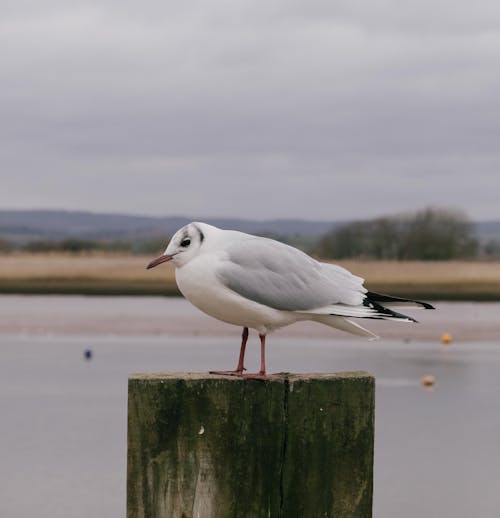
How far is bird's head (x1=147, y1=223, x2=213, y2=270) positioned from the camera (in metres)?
4.43

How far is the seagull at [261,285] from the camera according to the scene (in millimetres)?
4477

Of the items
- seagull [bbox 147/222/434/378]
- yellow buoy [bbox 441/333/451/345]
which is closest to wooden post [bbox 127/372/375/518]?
seagull [bbox 147/222/434/378]

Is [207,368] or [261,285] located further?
[207,368]

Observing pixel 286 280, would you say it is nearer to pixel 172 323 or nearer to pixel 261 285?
pixel 261 285

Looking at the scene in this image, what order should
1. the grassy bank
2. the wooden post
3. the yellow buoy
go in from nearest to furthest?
1. the wooden post
2. the yellow buoy
3. the grassy bank

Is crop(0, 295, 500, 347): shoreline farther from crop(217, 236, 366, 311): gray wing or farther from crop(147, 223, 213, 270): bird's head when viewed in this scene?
crop(147, 223, 213, 270): bird's head

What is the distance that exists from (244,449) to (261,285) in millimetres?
785

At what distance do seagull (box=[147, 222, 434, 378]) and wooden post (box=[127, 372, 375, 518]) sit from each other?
12.2 inches

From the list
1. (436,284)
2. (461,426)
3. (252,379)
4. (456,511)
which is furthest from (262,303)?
(436,284)

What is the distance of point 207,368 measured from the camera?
1953cm

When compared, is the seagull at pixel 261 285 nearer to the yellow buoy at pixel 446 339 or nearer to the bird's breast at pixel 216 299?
the bird's breast at pixel 216 299

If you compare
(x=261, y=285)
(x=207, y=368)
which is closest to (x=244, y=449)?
(x=261, y=285)

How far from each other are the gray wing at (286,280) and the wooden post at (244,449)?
20.1 inches

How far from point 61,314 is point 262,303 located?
31.6 m
